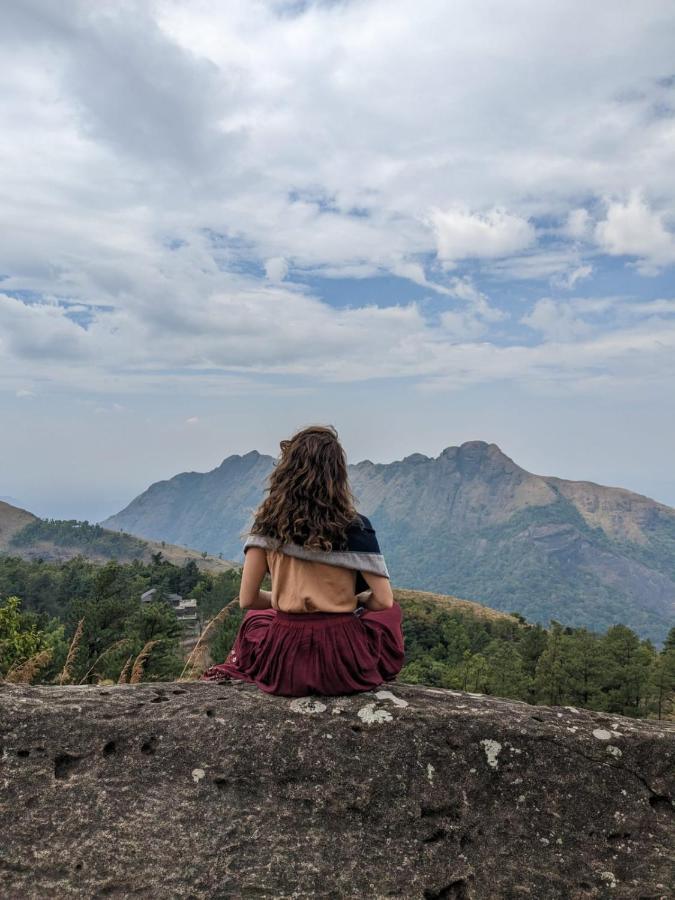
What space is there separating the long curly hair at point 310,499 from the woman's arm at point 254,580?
0.26 metres

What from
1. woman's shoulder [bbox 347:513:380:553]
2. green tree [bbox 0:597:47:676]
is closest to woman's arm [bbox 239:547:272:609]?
woman's shoulder [bbox 347:513:380:553]

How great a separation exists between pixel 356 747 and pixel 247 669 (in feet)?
4.94

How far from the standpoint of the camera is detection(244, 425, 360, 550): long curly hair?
550 centimetres

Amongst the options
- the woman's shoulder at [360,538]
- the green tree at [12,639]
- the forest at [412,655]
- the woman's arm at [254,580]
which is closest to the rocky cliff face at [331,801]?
the woman's arm at [254,580]

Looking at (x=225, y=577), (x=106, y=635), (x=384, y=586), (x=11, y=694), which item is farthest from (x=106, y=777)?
(x=225, y=577)

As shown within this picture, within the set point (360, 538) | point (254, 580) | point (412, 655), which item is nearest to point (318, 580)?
point (360, 538)

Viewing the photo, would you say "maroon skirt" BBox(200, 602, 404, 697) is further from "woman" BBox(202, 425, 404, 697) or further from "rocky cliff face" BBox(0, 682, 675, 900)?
"rocky cliff face" BBox(0, 682, 675, 900)

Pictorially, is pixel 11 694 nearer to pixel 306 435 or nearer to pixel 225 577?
pixel 306 435

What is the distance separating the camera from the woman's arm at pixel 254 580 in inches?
229

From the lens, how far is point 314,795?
4785 millimetres

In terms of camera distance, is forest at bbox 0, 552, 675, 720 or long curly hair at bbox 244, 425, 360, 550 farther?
forest at bbox 0, 552, 675, 720

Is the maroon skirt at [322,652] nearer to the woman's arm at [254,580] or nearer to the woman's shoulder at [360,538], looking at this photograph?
the woman's arm at [254,580]

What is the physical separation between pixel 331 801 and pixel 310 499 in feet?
8.15

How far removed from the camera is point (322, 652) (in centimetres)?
549
